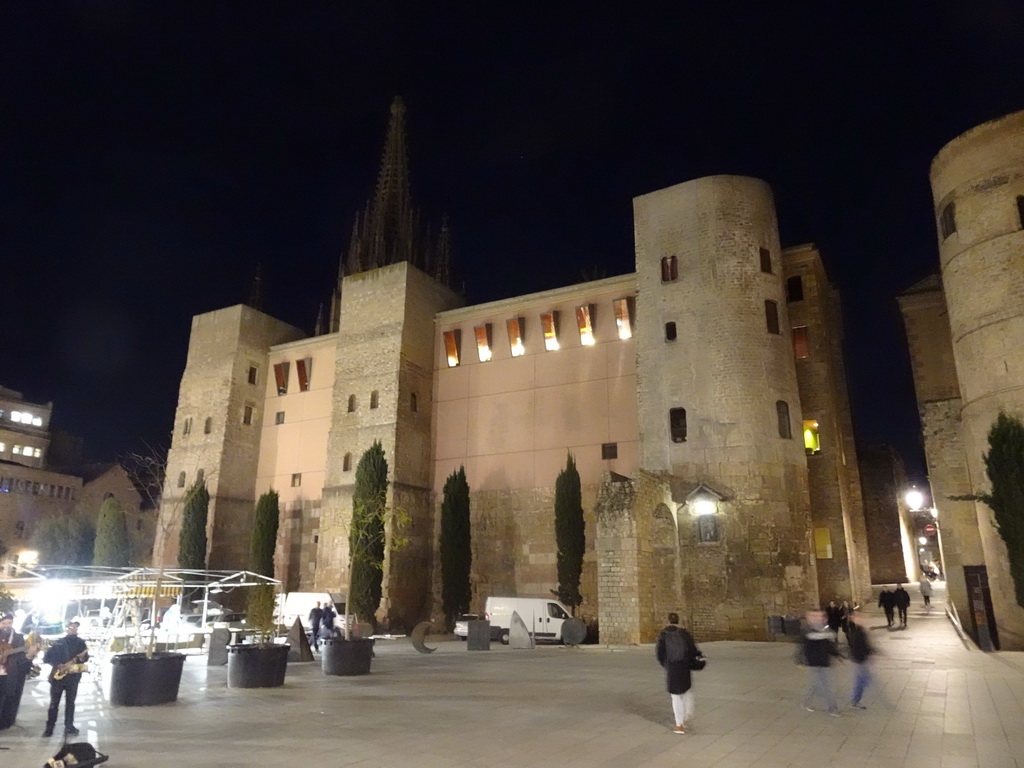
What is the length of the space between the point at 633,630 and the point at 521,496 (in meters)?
9.21

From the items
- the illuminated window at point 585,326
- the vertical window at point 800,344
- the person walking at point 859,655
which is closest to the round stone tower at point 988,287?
the vertical window at point 800,344

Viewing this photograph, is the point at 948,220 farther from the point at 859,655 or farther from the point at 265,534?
the point at 265,534

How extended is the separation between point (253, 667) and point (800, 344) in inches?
841

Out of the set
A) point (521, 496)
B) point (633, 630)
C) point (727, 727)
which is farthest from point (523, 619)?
point (727, 727)

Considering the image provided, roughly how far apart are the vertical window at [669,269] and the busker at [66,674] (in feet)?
66.5

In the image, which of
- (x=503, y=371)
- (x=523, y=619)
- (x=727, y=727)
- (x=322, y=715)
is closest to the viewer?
(x=727, y=727)

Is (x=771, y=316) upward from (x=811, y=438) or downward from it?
upward

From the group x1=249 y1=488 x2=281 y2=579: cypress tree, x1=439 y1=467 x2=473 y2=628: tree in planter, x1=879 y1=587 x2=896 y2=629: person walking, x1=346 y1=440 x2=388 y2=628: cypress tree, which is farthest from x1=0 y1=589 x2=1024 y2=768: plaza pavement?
x1=249 y1=488 x2=281 y2=579: cypress tree

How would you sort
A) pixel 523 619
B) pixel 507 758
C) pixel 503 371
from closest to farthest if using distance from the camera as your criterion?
1. pixel 507 758
2. pixel 523 619
3. pixel 503 371

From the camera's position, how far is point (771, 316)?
23.3 metres

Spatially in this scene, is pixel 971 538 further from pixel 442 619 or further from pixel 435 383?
pixel 435 383

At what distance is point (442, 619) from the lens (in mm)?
27125

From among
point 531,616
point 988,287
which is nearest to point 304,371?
point 531,616

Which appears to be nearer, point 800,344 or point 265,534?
point 800,344
